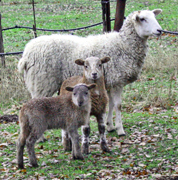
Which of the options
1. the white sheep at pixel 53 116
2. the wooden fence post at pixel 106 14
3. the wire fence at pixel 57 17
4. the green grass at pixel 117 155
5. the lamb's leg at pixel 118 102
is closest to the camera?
the green grass at pixel 117 155

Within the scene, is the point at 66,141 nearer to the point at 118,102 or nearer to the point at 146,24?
the point at 118,102

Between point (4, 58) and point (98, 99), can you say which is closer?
point (98, 99)

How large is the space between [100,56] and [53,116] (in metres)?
2.13

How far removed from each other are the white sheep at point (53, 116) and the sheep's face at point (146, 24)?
7.29 feet

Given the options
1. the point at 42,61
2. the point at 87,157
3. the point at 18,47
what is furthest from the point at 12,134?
the point at 18,47

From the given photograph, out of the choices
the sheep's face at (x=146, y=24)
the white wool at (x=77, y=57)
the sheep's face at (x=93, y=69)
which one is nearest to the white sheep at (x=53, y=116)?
the sheep's face at (x=93, y=69)

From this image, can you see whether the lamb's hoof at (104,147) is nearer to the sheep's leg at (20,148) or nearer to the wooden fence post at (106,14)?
the sheep's leg at (20,148)

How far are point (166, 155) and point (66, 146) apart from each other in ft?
5.95

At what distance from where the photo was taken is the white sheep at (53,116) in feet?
18.5

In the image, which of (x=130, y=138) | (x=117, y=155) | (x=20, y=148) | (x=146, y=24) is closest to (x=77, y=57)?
(x=146, y=24)

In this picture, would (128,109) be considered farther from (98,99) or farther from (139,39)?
(98,99)

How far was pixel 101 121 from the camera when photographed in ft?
21.2

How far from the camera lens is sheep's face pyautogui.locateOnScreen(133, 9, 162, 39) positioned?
23.9 feet

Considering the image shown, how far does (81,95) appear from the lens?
5684mm
